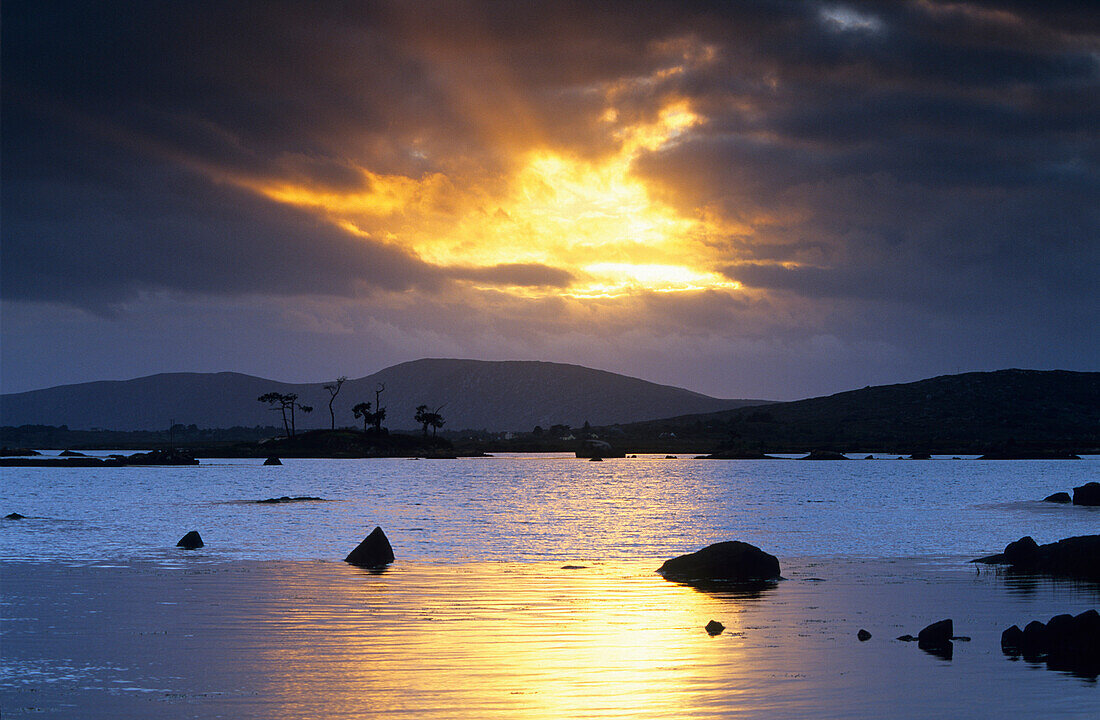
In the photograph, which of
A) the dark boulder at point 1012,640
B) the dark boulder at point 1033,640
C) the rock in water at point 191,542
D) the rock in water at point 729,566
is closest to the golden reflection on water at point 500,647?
the rock in water at point 729,566

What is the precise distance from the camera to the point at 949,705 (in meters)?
17.2

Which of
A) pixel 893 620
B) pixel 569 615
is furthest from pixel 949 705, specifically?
pixel 569 615

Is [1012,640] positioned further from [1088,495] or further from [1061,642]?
[1088,495]

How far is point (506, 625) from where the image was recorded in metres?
25.3

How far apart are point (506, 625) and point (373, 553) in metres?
16.6

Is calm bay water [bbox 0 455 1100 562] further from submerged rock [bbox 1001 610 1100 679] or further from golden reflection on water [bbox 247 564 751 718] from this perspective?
submerged rock [bbox 1001 610 1100 679]

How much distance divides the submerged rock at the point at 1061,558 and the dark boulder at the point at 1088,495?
5642cm

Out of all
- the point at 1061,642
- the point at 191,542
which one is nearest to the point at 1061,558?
the point at 1061,642

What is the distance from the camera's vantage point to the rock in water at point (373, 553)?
40.4m

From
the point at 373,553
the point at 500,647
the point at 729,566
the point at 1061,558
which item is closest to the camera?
the point at 500,647

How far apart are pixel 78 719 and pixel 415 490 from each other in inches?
3851

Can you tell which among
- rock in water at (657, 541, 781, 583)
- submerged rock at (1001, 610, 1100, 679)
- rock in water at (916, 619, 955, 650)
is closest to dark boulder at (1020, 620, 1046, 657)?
submerged rock at (1001, 610, 1100, 679)

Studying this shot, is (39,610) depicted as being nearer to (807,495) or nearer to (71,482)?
(807,495)

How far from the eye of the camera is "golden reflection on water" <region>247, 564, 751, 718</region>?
1718 cm
